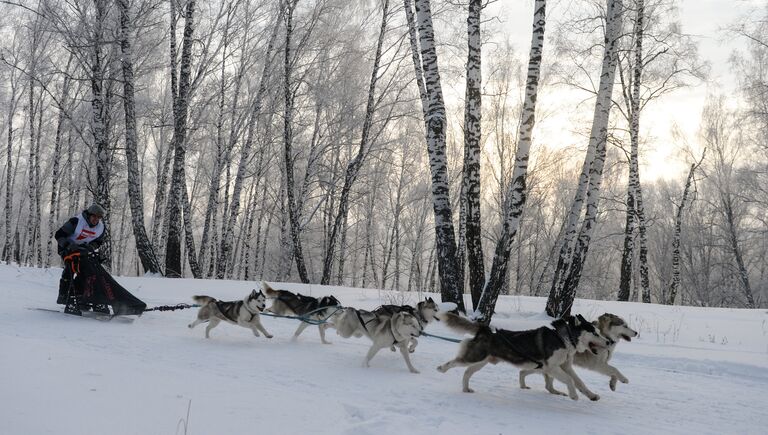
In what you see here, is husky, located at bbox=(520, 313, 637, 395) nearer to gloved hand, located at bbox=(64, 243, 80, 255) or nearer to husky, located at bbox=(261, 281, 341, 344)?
husky, located at bbox=(261, 281, 341, 344)

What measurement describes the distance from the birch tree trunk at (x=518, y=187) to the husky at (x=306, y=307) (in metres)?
2.92

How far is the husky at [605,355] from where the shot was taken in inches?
209

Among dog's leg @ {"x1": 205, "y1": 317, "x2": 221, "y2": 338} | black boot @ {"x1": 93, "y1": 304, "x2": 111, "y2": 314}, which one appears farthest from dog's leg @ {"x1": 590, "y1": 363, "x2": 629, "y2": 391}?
black boot @ {"x1": 93, "y1": 304, "x2": 111, "y2": 314}

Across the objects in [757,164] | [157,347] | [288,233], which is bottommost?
[157,347]

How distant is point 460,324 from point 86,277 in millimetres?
6205

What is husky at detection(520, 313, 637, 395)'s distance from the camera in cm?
531

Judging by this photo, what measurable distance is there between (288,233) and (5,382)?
16.0 meters

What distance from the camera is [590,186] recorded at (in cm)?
1073

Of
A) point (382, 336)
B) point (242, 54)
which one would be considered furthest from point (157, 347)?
point (242, 54)

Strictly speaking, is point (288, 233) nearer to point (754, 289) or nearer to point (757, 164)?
point (757, 164)

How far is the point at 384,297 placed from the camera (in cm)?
1142

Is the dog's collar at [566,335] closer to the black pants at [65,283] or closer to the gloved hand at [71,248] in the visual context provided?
the gloved hand at [71,248]

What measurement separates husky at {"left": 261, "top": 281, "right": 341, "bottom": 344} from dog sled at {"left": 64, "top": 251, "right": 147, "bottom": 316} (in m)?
2.04

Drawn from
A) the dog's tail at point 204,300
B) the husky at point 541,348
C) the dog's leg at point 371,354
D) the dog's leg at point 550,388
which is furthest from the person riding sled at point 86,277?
the dog's leg at point 550,388
